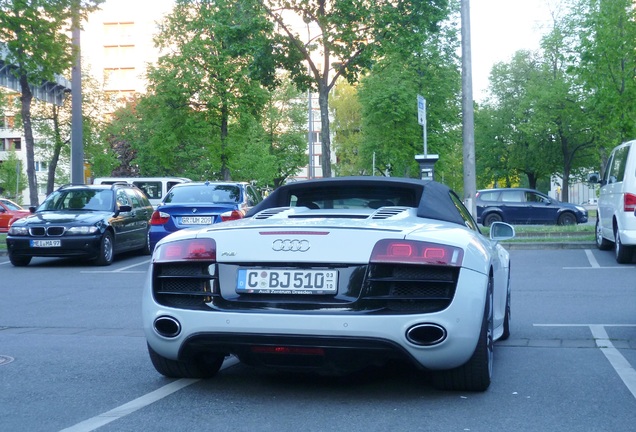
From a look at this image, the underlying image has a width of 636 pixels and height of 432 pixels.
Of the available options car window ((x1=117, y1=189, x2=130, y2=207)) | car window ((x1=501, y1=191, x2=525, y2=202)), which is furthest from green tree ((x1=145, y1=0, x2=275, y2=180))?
car window ((x1=117, y1=189, x2=130, y2=207))

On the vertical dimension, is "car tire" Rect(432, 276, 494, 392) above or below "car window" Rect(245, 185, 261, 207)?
below

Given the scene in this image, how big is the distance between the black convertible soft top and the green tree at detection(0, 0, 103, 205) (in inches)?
794

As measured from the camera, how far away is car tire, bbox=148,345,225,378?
578cm

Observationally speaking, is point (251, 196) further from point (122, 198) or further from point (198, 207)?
point (122, 198)

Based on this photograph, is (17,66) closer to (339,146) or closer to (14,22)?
(14,22)

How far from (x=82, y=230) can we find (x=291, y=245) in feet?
41.4

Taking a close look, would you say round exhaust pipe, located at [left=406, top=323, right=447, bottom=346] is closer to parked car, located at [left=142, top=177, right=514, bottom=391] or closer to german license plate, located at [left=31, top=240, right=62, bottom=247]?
parked car, located at [left=142, top=177, right=514, bottom=391]

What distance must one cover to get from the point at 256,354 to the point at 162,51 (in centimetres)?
4766

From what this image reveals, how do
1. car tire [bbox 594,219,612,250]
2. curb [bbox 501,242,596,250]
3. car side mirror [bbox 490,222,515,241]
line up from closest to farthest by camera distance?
car side mirror [bbox 490,222,515,241]
car tire [bbox 594,219,612,250]
curb [bbox 501,242,596,250]

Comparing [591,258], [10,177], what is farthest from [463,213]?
[10,177]

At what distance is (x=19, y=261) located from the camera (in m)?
17.5

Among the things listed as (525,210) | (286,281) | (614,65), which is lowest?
(525,210)

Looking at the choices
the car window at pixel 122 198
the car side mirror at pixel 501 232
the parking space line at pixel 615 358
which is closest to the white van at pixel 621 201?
the parking space line at pixel 615 358

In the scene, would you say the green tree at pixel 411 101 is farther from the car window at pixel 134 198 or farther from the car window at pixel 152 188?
the car window at pixel 134 198
